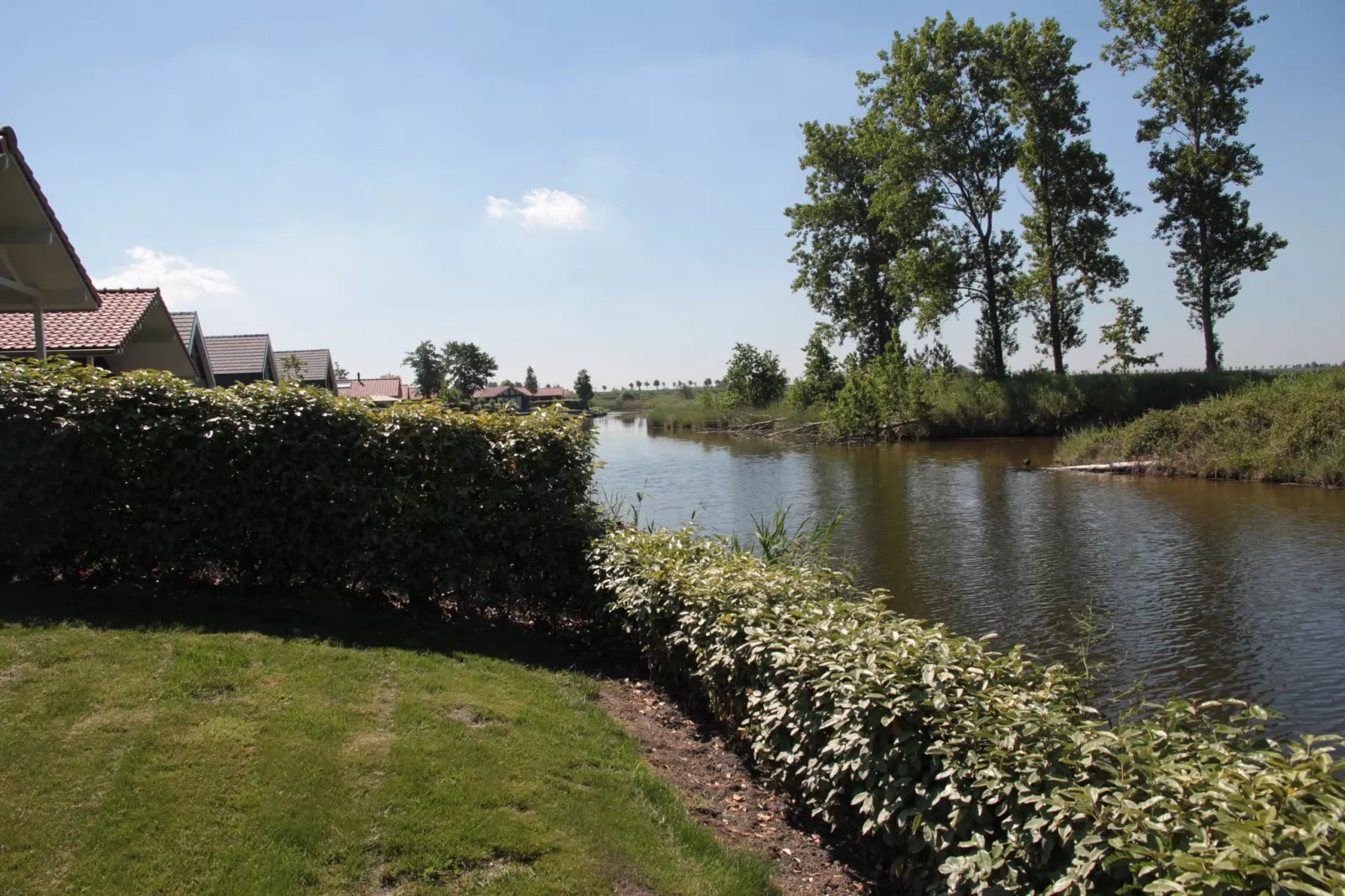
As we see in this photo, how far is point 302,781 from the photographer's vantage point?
4.01 meters

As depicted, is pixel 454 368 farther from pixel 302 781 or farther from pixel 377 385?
pixel 302 781

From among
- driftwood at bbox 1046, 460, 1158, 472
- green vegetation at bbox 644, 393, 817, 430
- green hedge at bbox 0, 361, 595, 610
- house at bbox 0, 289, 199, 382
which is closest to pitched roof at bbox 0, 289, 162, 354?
house at bbox 0, 289, 199, 382

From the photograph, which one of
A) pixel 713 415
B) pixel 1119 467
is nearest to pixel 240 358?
pixel 713 415

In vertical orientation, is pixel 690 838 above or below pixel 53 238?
below

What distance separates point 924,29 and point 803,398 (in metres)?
19.4

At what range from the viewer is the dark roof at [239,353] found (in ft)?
106

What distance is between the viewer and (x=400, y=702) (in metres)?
5.22

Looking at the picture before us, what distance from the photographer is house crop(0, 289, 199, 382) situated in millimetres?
16188

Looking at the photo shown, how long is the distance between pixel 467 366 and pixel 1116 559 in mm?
95388

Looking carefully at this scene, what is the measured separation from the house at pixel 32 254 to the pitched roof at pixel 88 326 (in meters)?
3.85

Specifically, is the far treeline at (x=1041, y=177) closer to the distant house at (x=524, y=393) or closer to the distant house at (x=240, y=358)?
the distant house at (x=240, y=358)

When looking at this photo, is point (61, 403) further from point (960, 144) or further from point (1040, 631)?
point (960, 144)

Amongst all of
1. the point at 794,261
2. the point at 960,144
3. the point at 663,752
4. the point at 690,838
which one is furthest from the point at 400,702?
the point at 794,261

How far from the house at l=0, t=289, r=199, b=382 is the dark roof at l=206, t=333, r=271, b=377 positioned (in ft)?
34.5
